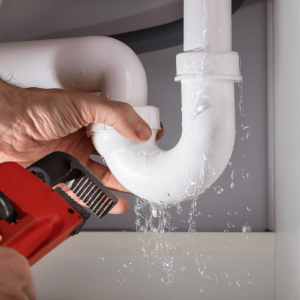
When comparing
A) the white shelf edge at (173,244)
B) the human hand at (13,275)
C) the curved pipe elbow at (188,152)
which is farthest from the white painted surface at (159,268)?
the human hand at (13,275)

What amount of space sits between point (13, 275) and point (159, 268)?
0.54 meters

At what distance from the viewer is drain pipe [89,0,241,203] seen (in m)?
0.43

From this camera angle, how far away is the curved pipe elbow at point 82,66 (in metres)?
0.50

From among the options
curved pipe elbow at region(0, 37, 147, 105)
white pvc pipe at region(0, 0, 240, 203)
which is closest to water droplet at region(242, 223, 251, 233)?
white pvc pipe at region(0, 0, 240, 203)

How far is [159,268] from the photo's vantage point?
0.76m

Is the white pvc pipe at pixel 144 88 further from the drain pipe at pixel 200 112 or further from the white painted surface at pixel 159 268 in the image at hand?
the white painted surface at pixel 159 268

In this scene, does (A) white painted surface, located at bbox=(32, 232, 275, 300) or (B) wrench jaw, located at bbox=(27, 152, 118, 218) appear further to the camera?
(A) white painted surface, located at bbox=(32, 232, 275, 300)

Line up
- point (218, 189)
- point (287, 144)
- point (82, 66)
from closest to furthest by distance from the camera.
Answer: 1. point (82, 66)
2. point (287, 144)
3. point (218, 189)

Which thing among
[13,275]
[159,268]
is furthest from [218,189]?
[13,275]

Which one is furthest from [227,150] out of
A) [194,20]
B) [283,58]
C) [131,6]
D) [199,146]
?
[131,6]

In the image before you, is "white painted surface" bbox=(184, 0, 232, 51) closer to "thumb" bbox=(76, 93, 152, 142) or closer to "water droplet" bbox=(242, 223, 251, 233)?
"thumb" bbox=(76, 93, 152, 142)

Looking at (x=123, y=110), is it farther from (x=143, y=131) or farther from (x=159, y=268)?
(x=159, y=268)

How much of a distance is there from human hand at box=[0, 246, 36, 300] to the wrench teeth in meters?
0.13

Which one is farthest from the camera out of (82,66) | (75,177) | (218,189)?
(218,189)
